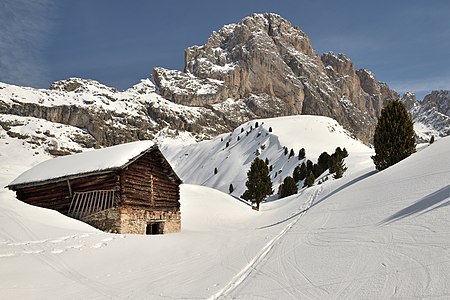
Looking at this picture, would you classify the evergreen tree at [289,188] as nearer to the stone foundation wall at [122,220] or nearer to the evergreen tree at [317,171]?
the evergreen tree at [317,171]

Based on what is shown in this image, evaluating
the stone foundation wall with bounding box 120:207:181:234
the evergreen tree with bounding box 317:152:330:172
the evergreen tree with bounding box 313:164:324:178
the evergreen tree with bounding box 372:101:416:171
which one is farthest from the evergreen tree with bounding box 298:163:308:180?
the stone foundation wall with bounding box 120:207:181:234

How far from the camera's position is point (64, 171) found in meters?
22.2

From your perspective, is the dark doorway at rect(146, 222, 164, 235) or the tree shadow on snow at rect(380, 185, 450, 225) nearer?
the tree shadow on snow at rect(380, 185, 450, 225)

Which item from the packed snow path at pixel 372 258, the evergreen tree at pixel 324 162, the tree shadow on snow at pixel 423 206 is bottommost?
the packed snow path at pixel 372 258

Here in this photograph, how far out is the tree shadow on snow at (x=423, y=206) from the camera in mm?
9641

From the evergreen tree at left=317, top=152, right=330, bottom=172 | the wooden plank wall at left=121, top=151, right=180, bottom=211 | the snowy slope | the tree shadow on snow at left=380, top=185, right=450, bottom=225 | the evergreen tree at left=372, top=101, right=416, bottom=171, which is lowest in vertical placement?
the tree shadow on snow at left=380, top=185, right=450, bottom=225

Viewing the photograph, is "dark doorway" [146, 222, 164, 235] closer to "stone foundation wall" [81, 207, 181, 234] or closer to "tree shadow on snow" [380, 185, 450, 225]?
"stone foundation wall" [81, 207, 181, 234]

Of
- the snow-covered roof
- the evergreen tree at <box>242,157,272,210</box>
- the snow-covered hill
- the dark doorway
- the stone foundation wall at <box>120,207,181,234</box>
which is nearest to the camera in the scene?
the snow-covered hill

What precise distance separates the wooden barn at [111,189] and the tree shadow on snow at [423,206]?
14.8 meters

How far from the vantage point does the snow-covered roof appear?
A: 21039mm

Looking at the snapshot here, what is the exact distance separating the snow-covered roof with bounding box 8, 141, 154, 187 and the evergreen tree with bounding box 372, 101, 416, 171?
1786cm

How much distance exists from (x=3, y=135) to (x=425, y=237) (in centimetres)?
15808

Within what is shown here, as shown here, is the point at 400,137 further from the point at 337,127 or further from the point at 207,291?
the point at 337,127

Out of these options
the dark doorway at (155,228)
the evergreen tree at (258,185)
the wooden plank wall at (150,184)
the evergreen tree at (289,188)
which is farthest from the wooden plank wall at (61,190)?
the evergreen tree at (289,188)
